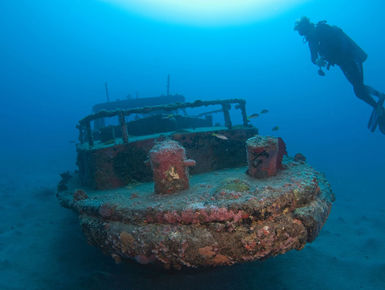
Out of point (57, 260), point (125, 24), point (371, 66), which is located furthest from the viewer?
point (125, 24)

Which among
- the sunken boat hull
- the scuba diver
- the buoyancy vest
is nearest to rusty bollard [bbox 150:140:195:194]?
the sunken boat hull

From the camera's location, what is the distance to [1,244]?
5.38 m

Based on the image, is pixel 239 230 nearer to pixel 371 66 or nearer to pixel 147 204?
pixel 147 204

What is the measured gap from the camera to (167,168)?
3.03 meters

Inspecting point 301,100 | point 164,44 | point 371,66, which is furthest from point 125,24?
point 371,66

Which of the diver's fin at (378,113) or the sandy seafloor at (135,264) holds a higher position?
the diver's fin at (378,113)

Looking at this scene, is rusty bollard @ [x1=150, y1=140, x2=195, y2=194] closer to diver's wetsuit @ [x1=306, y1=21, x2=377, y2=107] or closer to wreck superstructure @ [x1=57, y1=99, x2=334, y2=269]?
wreck superstructure @ [x1=57, y1=99, x2=334, y2=269]

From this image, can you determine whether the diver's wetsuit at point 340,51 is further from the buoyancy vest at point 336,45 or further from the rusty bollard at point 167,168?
the rusty bollard at point 167,168

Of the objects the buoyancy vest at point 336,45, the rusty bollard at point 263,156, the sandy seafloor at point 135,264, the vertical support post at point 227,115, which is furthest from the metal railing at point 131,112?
the buoyancy vest at point 336,45

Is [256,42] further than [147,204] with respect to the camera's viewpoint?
Yes

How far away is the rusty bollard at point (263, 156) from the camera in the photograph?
10.9ft

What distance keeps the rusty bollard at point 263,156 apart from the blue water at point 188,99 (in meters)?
1.79

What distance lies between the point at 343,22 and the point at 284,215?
130 meters

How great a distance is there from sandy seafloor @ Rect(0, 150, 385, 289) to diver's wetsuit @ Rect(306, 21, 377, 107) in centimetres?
622
